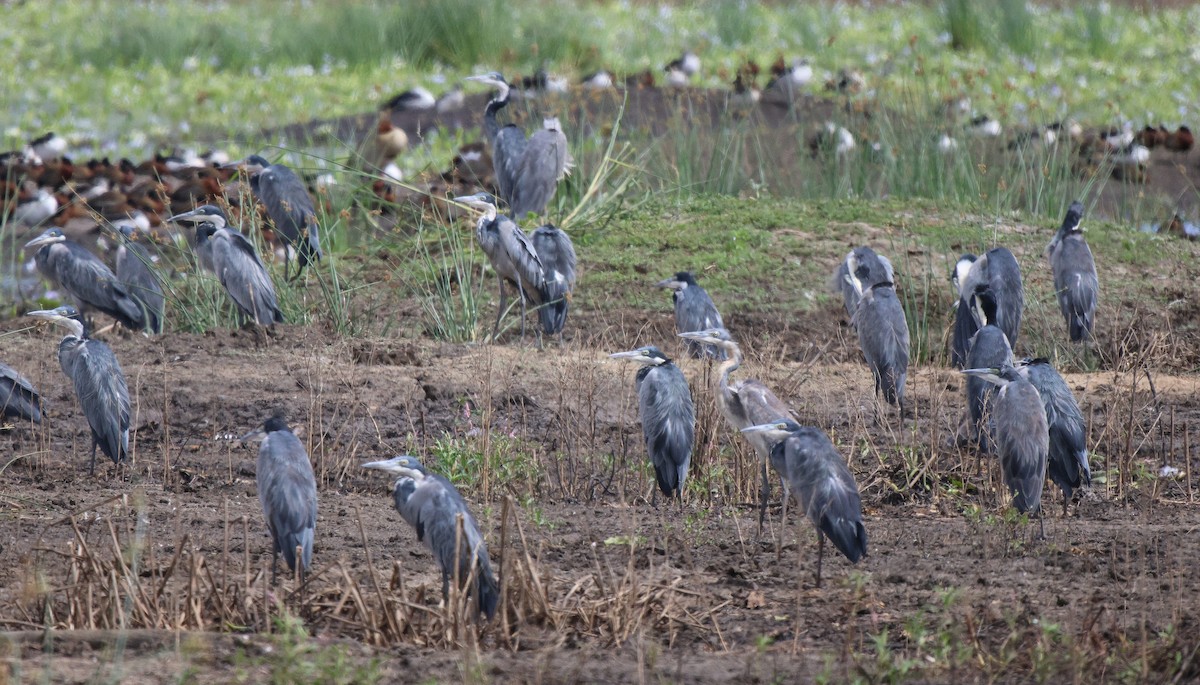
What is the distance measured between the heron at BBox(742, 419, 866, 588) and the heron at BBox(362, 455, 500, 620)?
1268 millimetres

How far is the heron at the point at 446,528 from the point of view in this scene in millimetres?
4574

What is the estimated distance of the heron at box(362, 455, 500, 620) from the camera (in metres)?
4.57

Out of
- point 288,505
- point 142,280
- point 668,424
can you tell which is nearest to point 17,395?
point 288,505

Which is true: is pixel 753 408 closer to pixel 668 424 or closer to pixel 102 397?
pixel 668 424

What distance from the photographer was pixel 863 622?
4.81 meters

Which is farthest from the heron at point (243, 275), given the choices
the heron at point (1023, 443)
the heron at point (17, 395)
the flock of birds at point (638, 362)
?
the heron at point (1023, 443)

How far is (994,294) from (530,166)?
12.4ft

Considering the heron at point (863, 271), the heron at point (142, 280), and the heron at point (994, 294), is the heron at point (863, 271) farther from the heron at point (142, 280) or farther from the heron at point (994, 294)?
the heron at point (142, 280)

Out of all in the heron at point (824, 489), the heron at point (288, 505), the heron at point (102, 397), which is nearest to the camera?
the heron at point (288, 505)

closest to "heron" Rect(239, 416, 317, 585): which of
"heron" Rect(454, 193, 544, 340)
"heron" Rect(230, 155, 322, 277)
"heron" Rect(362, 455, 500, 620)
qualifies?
"heron" Rect(362, 455, 500, 620)

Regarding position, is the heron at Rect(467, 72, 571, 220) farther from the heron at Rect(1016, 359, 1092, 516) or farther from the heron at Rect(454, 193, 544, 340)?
the heron at Rect(1016, 359, 1092, 516)

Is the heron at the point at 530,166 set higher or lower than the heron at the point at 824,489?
higher

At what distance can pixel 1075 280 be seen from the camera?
8.90 metres

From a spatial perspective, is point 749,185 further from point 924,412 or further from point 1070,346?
point 924,412
